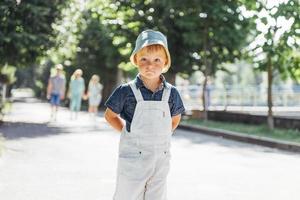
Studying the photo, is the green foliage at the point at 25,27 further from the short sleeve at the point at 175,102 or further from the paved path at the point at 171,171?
the short sleeve at the point at 175,102

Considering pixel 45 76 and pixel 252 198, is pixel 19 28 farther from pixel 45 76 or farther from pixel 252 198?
pixel 45 76

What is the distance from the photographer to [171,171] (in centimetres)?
830

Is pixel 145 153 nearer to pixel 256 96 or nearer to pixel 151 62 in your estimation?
pixel 151 62

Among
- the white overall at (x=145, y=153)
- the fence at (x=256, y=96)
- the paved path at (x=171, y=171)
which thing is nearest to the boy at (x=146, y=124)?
the white overall at (x=145, y=153)

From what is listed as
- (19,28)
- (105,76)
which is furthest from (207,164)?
(105,76)

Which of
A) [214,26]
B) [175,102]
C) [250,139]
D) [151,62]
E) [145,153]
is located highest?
[214,26]

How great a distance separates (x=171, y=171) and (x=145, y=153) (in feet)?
15.5

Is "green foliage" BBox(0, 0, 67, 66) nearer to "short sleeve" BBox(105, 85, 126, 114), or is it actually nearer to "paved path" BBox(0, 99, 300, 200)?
"paved path" BBox(0, 99, 300, 200)

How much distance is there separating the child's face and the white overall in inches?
5.3

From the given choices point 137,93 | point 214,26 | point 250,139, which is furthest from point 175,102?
point 214,26

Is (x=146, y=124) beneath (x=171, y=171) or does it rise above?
above

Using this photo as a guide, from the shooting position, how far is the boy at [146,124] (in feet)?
11.9

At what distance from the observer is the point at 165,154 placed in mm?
3695

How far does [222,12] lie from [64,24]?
18.0ft
